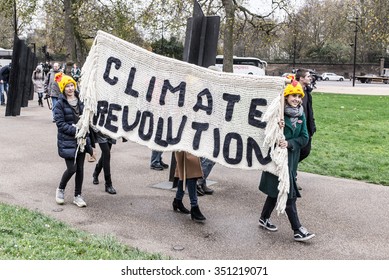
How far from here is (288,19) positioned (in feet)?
82.4

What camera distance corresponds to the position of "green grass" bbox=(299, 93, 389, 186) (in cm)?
859

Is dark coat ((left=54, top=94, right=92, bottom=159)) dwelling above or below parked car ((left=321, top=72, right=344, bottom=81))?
below

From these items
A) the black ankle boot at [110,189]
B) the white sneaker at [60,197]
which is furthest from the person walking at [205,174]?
the white sneaker at [60,197]

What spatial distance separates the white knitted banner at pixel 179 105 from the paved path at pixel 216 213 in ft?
2.71

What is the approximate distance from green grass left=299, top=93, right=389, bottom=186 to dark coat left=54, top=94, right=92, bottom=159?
4.20 m

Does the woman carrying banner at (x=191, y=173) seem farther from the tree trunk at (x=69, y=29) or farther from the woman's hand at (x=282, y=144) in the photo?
the tree trunk at (x=69, y=29)

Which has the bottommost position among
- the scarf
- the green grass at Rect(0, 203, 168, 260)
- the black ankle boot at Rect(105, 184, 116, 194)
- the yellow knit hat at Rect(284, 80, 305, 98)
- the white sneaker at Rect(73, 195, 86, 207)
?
the green grass at Rect(0, 203, 168, 260)

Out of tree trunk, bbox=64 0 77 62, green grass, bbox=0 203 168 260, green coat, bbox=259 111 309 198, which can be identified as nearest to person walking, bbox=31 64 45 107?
tree trunk, bbox=64 0 77 62

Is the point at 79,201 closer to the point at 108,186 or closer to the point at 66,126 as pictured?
the point at 108,186

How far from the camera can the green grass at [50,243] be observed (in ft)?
13.7

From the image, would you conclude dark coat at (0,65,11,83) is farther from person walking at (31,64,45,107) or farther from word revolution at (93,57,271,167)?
word revolution at (93,57,271,167)

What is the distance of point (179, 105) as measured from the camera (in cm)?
554

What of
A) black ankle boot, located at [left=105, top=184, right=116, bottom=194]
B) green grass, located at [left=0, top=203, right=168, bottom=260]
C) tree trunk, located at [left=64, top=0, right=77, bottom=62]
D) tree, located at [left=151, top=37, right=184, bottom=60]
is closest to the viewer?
green grass, located at [left=0, top=203, right=168, bottom=260]

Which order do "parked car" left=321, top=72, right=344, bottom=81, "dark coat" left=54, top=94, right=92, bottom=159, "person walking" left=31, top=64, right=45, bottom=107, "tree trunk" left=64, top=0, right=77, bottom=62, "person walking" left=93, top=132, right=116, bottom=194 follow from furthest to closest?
"parked car" left=321, top=72, right=344, bottom=81 < "tree trunk" left=64, top=0, right=77, bottom=62 < "person walking" left=31, top=64, right=45, bottom=107 < "person walking" left=93, top=132, right=116, bottom=194 < "dark coat" left=54, top=94, right=92, bottom=159
